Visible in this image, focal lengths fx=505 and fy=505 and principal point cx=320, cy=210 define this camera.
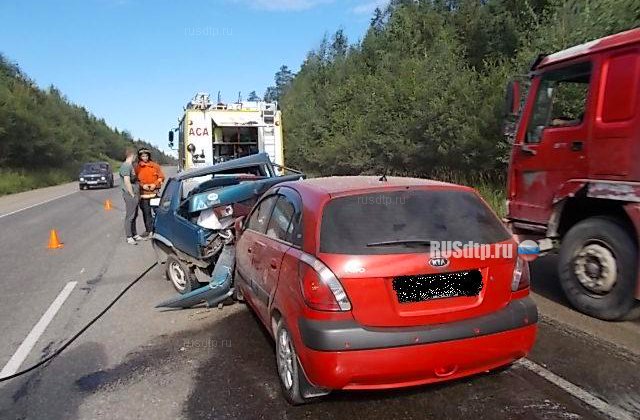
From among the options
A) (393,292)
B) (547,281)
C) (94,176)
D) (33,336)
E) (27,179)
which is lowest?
(27,179)

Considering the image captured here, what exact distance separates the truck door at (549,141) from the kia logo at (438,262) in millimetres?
2654

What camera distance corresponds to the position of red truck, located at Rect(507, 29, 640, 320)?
14.7ft

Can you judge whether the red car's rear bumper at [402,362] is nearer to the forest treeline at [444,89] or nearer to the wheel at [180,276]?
the wheel at [180,276]

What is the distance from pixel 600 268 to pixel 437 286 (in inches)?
101

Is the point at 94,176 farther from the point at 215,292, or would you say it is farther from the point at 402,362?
the point at 402,362

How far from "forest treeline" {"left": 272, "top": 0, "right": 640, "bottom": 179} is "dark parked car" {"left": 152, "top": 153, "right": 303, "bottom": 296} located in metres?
6.91

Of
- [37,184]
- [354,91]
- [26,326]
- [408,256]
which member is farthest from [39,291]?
[37,184]

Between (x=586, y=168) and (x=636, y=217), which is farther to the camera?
(x=586, y=168)

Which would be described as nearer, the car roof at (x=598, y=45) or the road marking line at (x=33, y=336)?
the road marking line at (x=33, y=336)

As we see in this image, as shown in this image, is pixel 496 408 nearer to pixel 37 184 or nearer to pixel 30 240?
pixel 30 240

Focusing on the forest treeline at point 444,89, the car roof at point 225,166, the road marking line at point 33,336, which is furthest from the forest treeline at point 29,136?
the road marking line at point 33,336

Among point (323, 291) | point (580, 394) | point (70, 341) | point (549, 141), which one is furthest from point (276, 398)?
point (549, 141)

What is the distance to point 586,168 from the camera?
488 cm

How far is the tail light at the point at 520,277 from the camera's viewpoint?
10.8 feet
